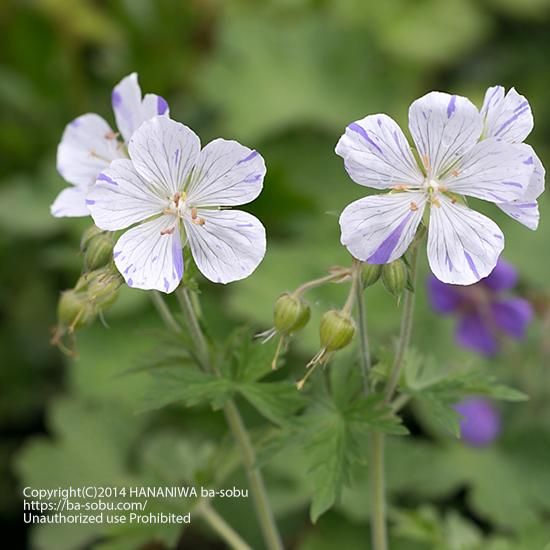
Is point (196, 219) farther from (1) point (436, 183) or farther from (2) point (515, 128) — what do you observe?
(2) point (515, 128)

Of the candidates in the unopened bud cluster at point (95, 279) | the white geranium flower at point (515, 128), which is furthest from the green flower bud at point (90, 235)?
the white geranium flower at point (515, 128)

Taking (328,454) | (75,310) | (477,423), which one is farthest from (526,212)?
(477,423)

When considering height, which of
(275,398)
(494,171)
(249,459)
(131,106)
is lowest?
(249,459)

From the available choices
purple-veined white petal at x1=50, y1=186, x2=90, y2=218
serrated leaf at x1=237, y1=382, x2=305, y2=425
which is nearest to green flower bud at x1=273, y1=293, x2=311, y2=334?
serrated leaf at x1=237, y1=382, x2=305, y2=425

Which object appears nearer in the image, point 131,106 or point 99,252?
point 99,252

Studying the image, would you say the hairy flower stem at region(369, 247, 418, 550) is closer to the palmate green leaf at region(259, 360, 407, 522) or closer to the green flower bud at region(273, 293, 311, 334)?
the palmate green leaf at region(259, 360, 407, 522)

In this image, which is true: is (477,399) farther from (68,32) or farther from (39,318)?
(68,32)
